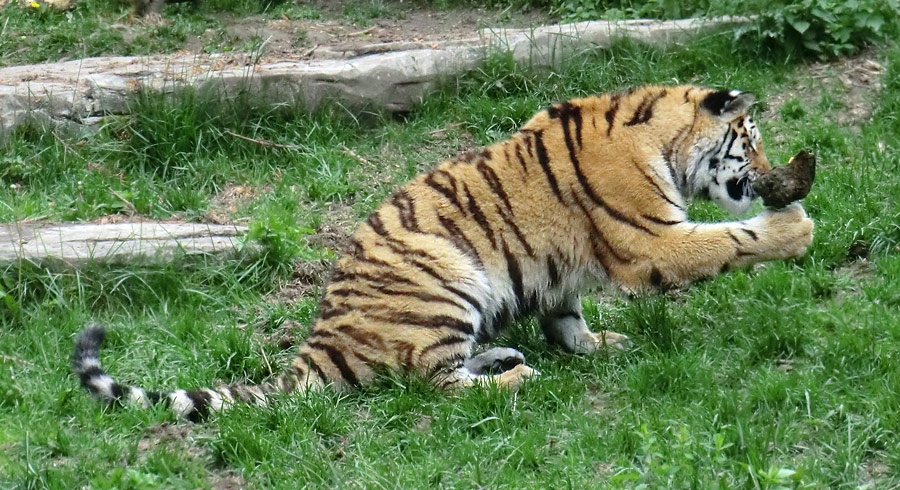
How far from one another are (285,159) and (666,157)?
10.4ft

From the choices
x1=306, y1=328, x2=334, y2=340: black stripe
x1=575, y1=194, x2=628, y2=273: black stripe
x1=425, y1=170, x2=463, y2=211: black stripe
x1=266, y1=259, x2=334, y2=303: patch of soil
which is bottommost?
x1=266, y1=259, x2=334, y2=303: patch of soil

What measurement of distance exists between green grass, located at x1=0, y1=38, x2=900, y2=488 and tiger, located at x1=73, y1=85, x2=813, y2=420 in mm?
197

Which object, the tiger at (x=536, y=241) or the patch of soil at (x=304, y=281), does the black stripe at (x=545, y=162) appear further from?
the patch of soil at (x=304, y=281)

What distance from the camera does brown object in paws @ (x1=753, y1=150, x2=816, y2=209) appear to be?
5.01 meters

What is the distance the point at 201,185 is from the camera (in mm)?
7316

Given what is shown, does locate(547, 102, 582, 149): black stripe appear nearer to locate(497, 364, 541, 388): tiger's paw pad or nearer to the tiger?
the tiger

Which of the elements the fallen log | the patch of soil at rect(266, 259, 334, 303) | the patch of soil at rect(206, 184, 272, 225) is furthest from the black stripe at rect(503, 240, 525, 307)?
the fallen log

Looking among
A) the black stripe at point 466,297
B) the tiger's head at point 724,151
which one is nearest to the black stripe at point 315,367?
the black stripe at point 466,297

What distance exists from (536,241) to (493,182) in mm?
369

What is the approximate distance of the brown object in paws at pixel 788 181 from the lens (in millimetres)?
5012

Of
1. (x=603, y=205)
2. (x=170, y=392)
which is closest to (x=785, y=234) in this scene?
(x=603, y=205)

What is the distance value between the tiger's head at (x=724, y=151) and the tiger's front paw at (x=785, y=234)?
0.87 ft

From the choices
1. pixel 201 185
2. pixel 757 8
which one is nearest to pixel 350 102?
pixel 201 185

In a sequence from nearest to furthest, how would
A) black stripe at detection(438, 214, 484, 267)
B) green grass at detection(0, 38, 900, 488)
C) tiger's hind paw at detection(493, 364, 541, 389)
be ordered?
green grass at detection(0, 38, 900, 488)
tiger's hind paw at detection(493, 364, 541, 389)
black stripe at detection(438, 214, 484, 267)
